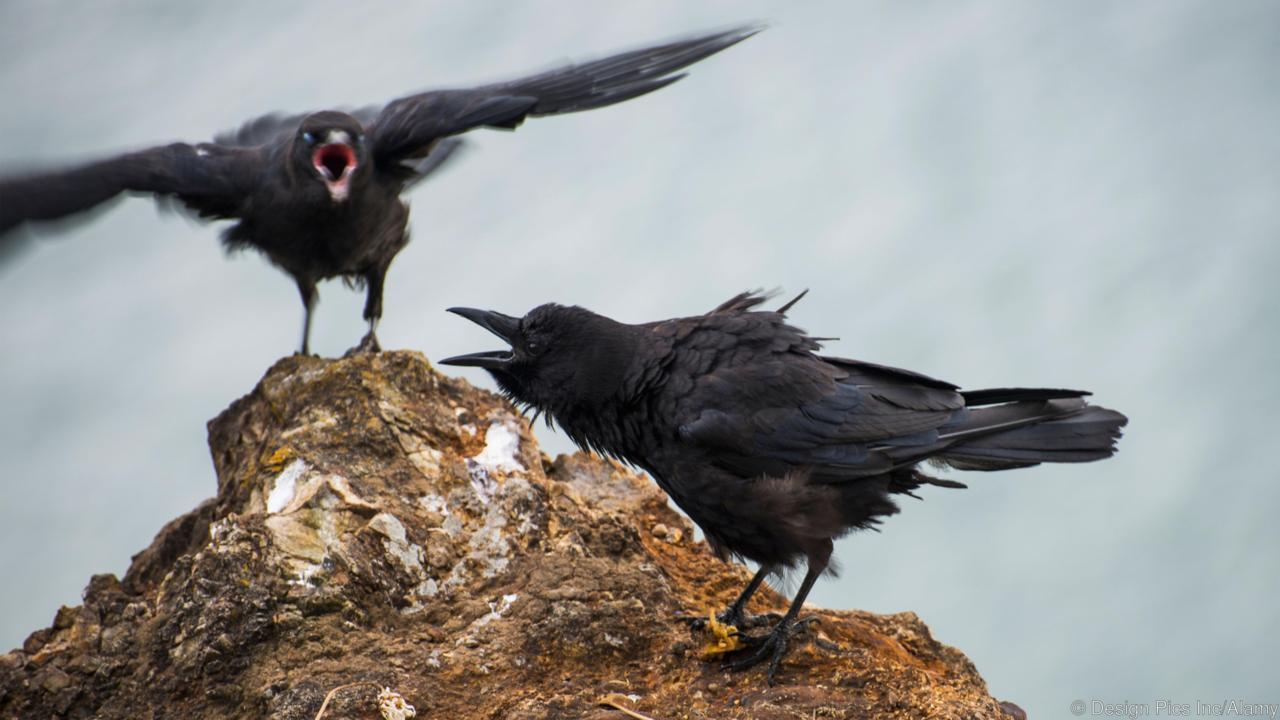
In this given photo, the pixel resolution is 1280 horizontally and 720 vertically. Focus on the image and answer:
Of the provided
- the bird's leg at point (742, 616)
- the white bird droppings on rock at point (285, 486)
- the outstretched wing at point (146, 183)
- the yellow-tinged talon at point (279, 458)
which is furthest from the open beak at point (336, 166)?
the bird's leg at point (742, 616)

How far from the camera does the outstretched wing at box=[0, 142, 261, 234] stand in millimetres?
7531

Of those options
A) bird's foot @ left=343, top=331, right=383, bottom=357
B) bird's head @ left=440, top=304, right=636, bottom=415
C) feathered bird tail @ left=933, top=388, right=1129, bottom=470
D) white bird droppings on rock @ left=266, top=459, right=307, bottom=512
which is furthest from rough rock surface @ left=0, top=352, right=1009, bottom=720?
bird's foot @ left=343, top=331, right=383, bottom=357

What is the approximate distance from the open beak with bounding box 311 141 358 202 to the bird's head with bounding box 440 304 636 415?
7.11ft

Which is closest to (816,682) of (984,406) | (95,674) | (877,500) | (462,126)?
(877,500)

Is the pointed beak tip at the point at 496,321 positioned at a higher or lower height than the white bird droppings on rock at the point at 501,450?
higher

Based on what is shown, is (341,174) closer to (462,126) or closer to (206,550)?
(462,126)

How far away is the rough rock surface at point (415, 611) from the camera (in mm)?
4832

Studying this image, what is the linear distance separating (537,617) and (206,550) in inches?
52.9

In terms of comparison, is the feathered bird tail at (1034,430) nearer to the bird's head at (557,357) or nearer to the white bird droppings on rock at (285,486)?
the bird's head at (557,357)

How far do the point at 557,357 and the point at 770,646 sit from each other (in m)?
1.70

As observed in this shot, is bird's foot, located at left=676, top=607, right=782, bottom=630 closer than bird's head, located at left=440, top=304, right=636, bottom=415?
Yes

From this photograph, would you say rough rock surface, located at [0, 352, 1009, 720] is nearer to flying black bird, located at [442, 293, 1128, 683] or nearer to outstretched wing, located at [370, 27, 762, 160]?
flying black bird, located at [442, 293, 1128, 683]

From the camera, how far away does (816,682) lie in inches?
196

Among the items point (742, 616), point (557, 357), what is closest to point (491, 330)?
point (557, 357)
